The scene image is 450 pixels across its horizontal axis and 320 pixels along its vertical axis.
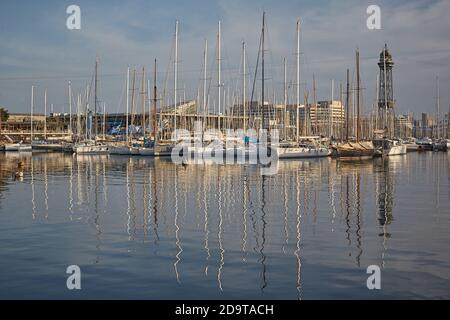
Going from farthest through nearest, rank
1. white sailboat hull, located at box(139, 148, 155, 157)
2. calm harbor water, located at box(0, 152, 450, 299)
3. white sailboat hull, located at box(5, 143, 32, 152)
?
1. white sailboat hull, located at box(5, 143, 32, 152)
2. white sailboat hull, located at box(139, 148, 155, 157)
3. calm harbor water, located at box(0, 152, 450, 299)

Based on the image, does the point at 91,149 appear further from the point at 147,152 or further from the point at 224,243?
the point at 224,243

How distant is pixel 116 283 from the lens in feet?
36.6

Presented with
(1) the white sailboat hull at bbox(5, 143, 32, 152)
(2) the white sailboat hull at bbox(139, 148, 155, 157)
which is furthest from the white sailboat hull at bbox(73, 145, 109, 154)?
(1) the white sailboat hull at bbox(5, 143, 32, 152)

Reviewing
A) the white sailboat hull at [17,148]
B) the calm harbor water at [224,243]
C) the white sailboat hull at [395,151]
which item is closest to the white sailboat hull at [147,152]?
the white sailboat hull at [395,151]

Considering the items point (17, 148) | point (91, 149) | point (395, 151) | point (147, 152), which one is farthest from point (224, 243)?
point (17, 148)

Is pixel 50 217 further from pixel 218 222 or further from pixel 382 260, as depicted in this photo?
pixel 382 260

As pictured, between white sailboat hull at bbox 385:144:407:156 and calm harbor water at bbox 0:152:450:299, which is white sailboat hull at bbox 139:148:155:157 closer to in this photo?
white sailboat hull at bbox 385:144:407:156

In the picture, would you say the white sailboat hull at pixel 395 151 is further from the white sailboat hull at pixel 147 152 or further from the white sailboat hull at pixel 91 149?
the white sailboat hull at pixel 91 149

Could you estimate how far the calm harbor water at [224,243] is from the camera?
10.9 metres

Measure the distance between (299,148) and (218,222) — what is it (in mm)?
47478

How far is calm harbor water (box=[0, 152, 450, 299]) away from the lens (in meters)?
10.9

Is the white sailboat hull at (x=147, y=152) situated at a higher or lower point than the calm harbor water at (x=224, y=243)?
higher

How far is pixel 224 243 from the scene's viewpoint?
15.1 m

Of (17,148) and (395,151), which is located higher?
(17,148)
